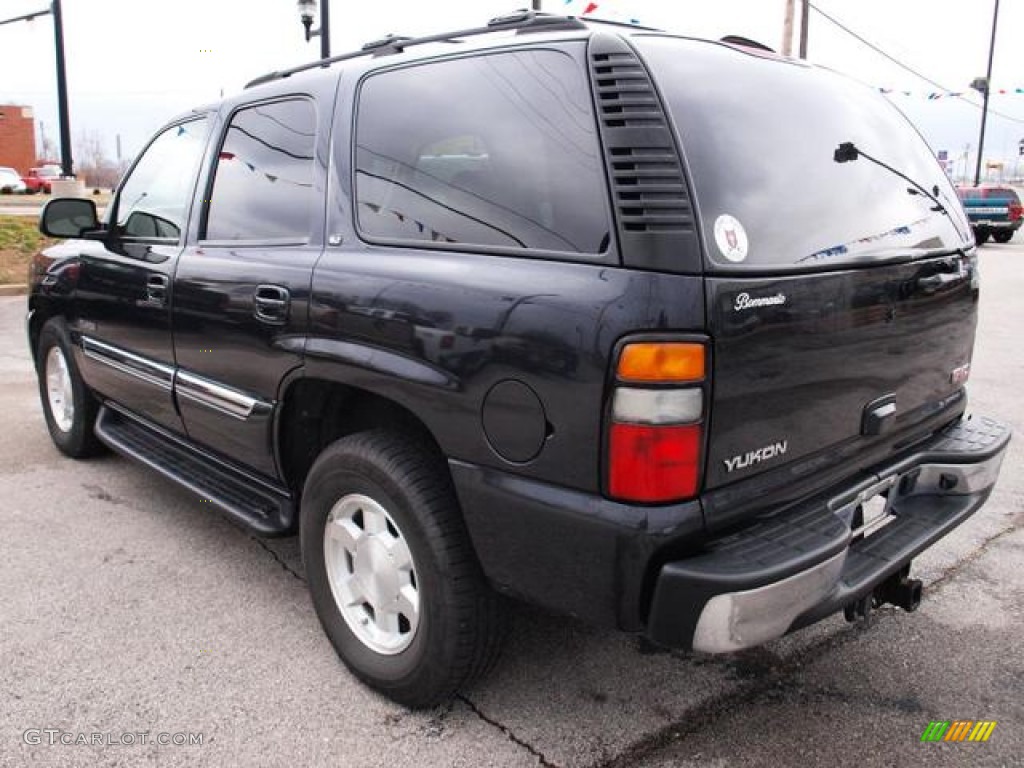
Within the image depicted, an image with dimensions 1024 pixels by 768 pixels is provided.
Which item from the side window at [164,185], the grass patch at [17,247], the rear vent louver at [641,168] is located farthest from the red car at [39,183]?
the rear vent louver at [641,168]

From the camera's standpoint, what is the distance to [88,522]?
3.91 m

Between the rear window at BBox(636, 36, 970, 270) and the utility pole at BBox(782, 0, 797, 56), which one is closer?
the rear window at BBox(636, 36, 970, 270)

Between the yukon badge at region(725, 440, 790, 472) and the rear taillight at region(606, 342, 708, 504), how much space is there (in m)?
0.14

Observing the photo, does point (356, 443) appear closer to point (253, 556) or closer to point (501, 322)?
point (501, 322)

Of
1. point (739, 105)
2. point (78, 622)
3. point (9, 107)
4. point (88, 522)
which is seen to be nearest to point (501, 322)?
point (739, 105)

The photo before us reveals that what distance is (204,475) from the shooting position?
343cm

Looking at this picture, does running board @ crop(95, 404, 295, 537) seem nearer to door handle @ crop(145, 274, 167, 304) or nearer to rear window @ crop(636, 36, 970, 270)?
door handle @ crop(145, 274, 167, 304)

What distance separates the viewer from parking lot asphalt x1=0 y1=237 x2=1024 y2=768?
92.6 inches

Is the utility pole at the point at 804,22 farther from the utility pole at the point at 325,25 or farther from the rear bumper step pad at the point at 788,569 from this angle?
the rear bumper step pad at the point at 788,569

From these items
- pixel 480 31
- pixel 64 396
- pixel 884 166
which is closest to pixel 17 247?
pixel 64 396

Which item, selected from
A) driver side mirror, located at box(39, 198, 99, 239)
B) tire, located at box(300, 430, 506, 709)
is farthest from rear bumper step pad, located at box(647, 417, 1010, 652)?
driver side mirror, located at box(39, 198, 99, 239)

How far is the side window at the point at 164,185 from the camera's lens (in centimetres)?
348

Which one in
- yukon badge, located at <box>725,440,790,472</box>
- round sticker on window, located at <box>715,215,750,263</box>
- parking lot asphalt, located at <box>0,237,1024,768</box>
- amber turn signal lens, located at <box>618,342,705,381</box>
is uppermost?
round sticker on window, located at <box>715,215,750,263</box>

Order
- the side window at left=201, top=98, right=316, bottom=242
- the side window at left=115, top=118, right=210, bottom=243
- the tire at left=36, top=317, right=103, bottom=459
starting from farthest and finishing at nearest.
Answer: the tire at left=36, top=317, right=103, bottom=459 < the side window at left=115, top=118, right=210, bottom=243 < the side window at left=201, top=98, right=316, bottom=242
